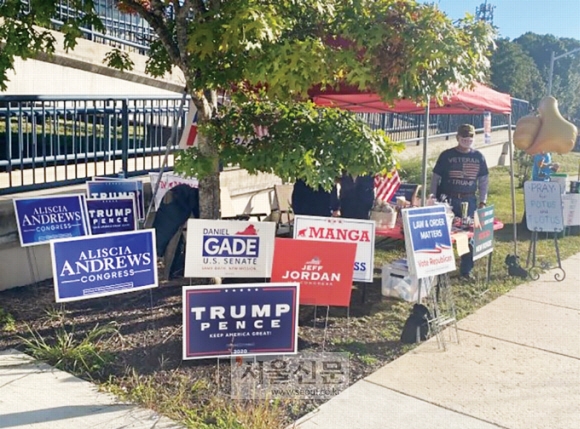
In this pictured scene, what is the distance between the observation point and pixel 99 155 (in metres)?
7.46

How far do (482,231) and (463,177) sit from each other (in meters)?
0.87

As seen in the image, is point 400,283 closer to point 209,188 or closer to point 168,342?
point 209,188

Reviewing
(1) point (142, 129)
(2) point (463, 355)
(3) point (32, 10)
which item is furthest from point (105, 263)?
(1) point (142, 129)

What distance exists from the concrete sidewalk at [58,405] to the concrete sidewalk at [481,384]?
1.04 metres

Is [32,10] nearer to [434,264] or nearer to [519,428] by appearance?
[434,264]

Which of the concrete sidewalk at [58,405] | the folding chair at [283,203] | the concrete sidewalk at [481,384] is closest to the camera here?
the concrete sidewalk at [58,405]

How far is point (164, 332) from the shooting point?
16.4 feet

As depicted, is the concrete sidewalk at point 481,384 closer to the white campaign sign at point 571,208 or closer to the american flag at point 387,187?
the american flag at point 387,187

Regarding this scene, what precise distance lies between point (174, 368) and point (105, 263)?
946 mm

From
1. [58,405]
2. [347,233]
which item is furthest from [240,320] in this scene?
[347,233]

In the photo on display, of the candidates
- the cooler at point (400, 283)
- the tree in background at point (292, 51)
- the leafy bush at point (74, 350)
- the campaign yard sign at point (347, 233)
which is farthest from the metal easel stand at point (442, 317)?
the leafy bush at point (74, 350)

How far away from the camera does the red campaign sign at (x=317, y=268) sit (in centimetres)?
461

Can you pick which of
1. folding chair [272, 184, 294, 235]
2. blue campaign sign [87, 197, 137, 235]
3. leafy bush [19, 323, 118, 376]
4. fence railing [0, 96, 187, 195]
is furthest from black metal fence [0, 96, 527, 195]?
leafy bush [19, 323, 118, 376]

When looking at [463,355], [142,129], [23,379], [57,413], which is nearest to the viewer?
[57,413]
